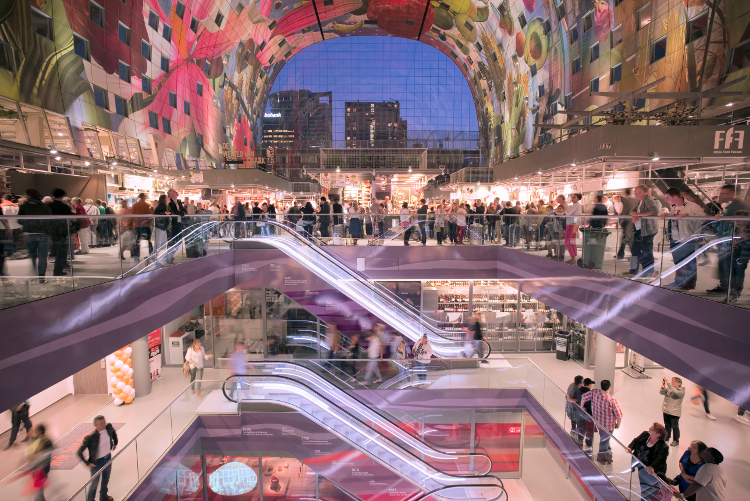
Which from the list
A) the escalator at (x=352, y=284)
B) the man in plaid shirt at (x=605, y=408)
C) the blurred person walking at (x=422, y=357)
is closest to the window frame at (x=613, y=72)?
the escalator at (x=352, y=284)

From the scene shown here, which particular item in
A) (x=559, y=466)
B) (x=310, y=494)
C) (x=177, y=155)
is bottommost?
(x=310, y=494)

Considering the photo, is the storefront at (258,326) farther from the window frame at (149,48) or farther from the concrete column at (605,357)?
the window frame at (149,48)

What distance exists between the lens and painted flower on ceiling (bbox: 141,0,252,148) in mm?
19391

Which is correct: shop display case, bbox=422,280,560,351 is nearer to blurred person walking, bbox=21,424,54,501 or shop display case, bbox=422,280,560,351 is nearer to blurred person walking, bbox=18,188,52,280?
blurred person walking, bbox=21,424,54,501

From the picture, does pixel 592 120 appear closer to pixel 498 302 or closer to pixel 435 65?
pixel 498 302

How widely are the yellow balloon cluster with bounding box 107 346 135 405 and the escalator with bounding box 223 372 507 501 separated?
2.96 meters

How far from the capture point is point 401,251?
41.6ft

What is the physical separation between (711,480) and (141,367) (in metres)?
11.8

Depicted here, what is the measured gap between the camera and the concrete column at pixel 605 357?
10.6 m

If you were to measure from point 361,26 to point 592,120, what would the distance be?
81.1ft

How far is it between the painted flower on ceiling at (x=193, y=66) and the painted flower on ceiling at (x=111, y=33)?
3.19 ft

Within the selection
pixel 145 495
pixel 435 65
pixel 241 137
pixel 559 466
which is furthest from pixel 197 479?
pixel 435 65

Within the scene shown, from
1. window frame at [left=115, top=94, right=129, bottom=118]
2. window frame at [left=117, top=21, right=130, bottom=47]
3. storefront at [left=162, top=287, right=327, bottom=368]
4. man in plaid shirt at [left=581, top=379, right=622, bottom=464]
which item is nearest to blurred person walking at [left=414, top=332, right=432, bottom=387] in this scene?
man in plaid shirt at [left=581, top=379, right=622, bottom=464]

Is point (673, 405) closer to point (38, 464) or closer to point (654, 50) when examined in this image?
point (38, 464)
